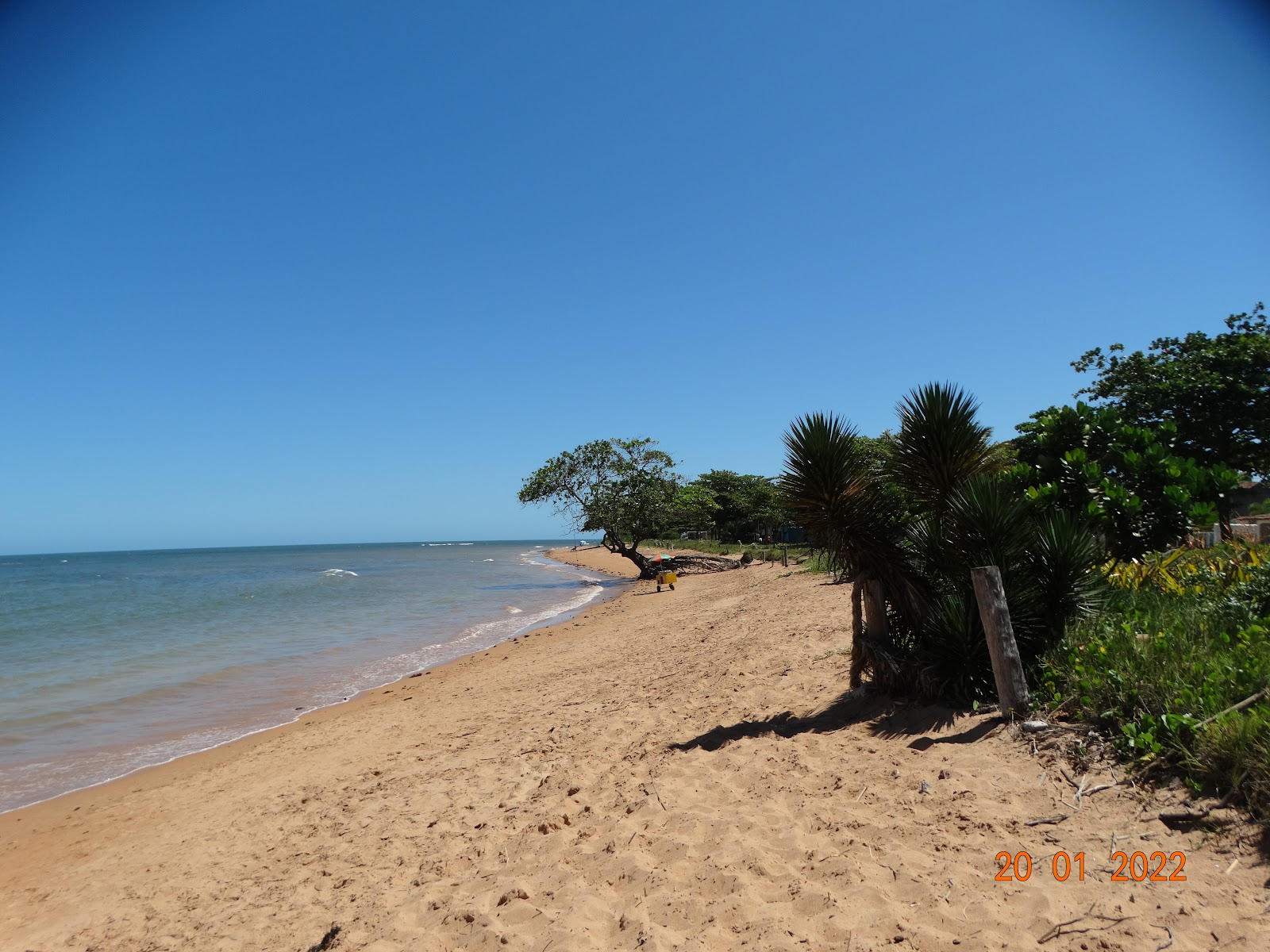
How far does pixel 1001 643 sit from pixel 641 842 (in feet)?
9.88

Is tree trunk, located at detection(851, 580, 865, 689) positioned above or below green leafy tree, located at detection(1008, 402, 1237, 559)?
below

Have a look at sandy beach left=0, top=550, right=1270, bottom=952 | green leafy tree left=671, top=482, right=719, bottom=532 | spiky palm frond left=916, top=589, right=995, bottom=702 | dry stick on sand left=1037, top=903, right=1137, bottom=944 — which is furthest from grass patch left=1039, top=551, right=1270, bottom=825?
green leafy tree left=671, top=482, right=719, bottom=532

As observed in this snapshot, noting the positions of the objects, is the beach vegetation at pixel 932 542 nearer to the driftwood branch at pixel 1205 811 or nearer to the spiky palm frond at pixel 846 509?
the spiky palm frond at pixel 846 509

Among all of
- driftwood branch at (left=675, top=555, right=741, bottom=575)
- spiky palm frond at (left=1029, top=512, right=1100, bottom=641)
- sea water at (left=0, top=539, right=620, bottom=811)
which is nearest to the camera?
spiky palm frond at (left=1029, top=512, right=1100, bottom=641)

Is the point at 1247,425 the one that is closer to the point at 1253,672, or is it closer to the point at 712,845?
the point at 1253,672

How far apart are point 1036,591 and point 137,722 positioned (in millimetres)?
12205

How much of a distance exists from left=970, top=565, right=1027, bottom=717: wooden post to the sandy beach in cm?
29

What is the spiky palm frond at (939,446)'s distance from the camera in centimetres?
660

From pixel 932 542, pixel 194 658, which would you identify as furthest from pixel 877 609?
pixel 194 658

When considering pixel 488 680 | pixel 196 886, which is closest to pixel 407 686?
pixel 488 680

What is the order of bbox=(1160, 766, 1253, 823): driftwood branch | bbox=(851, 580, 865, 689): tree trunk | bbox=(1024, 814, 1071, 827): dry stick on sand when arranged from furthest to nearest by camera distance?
bbox=(851, 580, 865, 689): tree trunk → bbox=(1024, 814, 1071, 827): dry stick on sand → bbox=(1160, 766, 1253, 823): driftwood branch

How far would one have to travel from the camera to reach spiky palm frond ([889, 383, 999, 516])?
6.60m

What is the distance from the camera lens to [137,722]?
10.4 metres

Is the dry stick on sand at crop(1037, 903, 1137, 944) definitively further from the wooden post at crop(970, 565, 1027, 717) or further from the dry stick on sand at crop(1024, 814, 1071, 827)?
the wooden post at crop(970, 565, 1027, 717)
